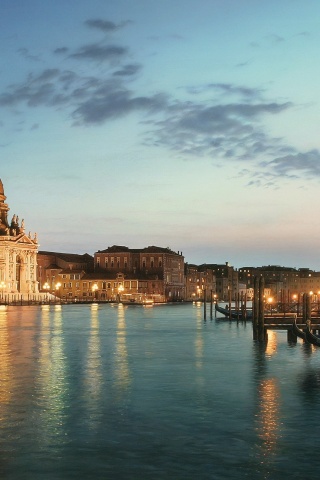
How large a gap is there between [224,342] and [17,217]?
9112cm

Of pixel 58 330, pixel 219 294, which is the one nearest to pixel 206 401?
pixel 58 330

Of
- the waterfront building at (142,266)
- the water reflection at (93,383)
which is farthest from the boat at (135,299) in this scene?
the water reflection at (93,383)

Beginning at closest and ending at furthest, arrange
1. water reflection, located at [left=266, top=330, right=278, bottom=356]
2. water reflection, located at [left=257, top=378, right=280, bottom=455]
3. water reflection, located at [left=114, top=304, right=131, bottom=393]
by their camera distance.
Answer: water reflection, located at [left=257, top=378, right=280, bottom=455] → water reflection, located at [left=114, top=304, right=131, bottom=393] → water reflection, located at [left=266, top=330, right=278, bottom=356]

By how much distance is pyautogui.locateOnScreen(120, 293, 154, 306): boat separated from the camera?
381 feet

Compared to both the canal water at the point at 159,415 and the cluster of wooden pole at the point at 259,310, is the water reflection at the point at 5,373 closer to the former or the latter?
the canal water at the point at 159,415

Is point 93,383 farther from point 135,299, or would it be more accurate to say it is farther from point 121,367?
point 135,299

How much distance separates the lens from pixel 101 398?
19.7 metres

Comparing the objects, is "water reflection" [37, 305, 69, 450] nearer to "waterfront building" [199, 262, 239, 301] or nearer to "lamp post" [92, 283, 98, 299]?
"lamp post" [92, 283, 98, 299]

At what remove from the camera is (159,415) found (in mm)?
17281

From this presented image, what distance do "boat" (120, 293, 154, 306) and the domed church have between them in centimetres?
1487

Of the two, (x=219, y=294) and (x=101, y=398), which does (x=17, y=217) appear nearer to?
(x=219, y=294)

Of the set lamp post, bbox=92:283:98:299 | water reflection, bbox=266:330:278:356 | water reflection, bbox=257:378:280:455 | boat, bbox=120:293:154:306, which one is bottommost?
water reflection, bbox=257:378:280:455

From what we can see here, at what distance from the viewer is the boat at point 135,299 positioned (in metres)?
116

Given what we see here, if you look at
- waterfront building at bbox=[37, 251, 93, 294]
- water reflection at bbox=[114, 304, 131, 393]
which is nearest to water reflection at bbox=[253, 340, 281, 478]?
water reflection at bbox=[114, 304, 131, 393]
